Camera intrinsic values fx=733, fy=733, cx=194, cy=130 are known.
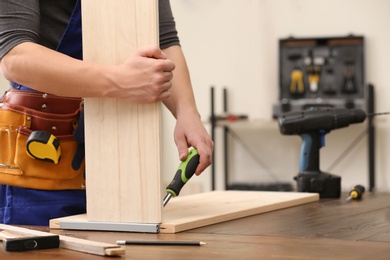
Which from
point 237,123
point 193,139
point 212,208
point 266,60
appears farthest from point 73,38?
point 266,60

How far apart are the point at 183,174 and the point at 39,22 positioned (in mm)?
401

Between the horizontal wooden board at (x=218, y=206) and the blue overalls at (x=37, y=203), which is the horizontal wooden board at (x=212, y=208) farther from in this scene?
the blue overalls at (x=37, y=203)

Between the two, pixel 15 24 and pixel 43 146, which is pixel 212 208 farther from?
pixel 15 24

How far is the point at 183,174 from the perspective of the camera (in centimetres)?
143

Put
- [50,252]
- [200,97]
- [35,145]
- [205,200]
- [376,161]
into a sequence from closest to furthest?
[50,252], [35,145], [205,200], [376,161], [200,97]

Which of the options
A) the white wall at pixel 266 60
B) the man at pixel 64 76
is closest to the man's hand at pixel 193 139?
the man at pixel 64 76

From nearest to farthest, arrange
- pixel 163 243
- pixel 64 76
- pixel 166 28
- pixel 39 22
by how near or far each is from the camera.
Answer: pixel 163 243 → pixel 64 76 → pixel 39 22 → pixel 166 28

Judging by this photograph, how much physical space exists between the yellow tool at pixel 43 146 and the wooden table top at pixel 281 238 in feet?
0.59

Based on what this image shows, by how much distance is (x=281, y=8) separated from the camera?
5.30m

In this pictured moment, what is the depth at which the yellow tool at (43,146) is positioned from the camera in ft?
4.59

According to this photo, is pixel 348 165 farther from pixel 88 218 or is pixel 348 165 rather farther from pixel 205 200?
pixel 88 218

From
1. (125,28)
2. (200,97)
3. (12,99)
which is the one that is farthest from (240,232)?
(200,97)

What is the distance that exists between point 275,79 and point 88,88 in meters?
4.18

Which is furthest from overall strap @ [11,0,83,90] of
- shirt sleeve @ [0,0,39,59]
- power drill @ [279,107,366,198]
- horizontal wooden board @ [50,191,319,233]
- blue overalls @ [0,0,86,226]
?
power drill @ [279,107,366,198]
